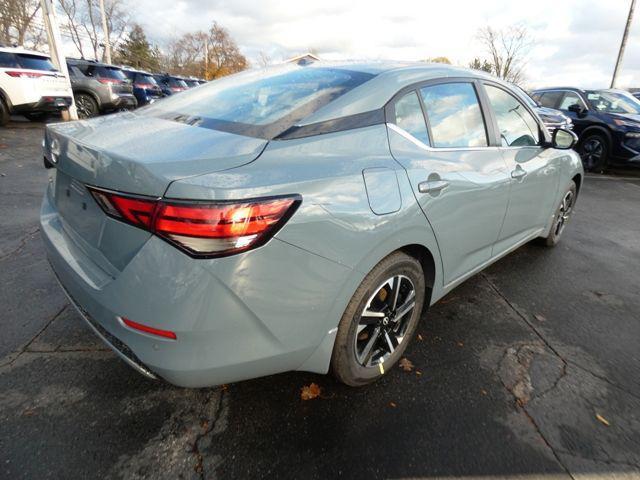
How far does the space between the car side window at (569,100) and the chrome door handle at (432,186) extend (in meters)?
9.14

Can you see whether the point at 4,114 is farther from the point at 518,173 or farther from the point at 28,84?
the point at 518,173

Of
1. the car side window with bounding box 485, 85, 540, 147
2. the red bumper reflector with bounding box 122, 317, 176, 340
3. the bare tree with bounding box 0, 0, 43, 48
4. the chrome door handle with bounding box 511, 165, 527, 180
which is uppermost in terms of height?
the bare tree with bounding box 0, 0, 43, 48

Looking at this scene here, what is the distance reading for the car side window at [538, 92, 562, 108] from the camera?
9914 millimetres

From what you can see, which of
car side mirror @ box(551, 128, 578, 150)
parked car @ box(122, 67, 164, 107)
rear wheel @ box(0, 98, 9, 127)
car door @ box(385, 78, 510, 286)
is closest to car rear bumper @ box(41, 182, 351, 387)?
car door @ box(385, 78, 510, 286)

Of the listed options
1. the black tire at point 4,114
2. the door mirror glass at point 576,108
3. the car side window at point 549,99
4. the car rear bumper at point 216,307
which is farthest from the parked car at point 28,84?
the door mirror glass at point 576,108

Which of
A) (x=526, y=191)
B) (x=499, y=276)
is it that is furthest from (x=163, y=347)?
(x=499, y=276)

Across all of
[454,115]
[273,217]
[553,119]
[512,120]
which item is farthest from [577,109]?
[273,217]

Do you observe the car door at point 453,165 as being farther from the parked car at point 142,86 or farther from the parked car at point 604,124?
the parked car at point 142,86

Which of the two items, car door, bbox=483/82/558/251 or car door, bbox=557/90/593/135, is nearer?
car door, bbox=483/82/558/251

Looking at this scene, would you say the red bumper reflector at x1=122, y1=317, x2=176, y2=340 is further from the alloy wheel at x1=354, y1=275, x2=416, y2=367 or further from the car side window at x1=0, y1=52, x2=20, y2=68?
the car side window at x1=0, y1=52, x2=20, y2=68

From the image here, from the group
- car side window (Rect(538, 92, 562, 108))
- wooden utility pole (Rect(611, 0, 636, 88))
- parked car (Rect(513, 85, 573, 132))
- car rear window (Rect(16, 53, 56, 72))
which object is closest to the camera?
parked car (Rect(513, 85, 573, 132))

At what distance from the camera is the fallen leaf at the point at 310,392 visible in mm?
2086

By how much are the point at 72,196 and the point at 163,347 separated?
0.86 metres

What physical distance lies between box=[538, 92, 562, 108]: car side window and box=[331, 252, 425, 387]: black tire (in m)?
9.89
